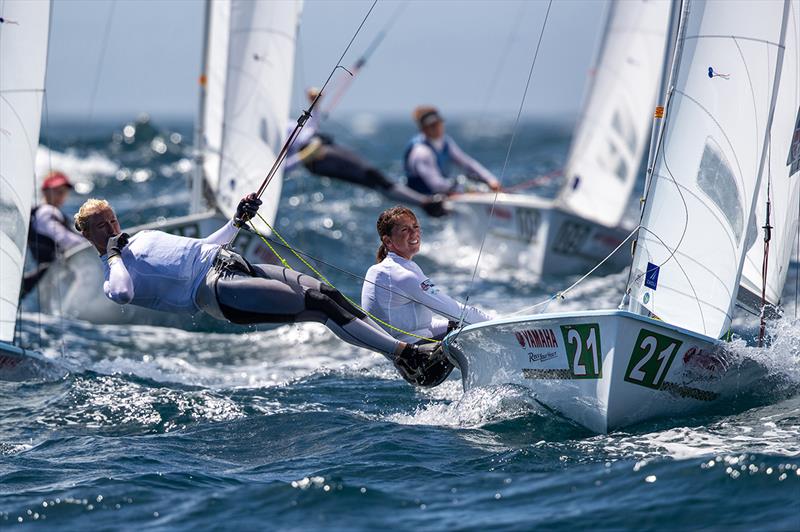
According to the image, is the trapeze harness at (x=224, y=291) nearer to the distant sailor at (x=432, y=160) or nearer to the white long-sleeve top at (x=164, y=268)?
the white long-sleeve top at (x=164, y=268)

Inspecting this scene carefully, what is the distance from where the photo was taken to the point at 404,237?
5.56 m

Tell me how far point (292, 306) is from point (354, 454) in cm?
83

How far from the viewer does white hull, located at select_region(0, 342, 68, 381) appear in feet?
20.1

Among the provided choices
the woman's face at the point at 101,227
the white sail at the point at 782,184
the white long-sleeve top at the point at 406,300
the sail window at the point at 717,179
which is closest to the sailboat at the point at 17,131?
the woman's face at the point at 101,227

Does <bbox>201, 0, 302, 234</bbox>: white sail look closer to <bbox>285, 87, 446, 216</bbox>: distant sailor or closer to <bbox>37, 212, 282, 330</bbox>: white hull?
<bbox>37, 212, 282, 330</bbox>: white hull

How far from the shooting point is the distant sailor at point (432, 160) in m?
12.3

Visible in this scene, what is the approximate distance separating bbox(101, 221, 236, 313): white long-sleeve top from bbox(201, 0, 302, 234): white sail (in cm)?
367

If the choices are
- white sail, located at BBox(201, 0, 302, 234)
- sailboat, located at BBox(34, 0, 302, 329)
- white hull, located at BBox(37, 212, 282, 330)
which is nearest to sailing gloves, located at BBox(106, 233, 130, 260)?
white hull, located at BBox(37, 212, 282, 330)

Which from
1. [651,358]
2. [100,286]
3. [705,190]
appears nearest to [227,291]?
[651,358]

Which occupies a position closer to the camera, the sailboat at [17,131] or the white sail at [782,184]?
the white sail at [782,184]

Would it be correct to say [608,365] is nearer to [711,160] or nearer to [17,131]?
[711,160]

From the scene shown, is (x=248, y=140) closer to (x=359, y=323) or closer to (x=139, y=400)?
(x=139, y=400)

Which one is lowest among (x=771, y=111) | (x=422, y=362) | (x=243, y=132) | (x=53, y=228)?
(x=422, y=362)

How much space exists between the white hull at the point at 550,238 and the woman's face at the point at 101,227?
A: 18.1 ft
